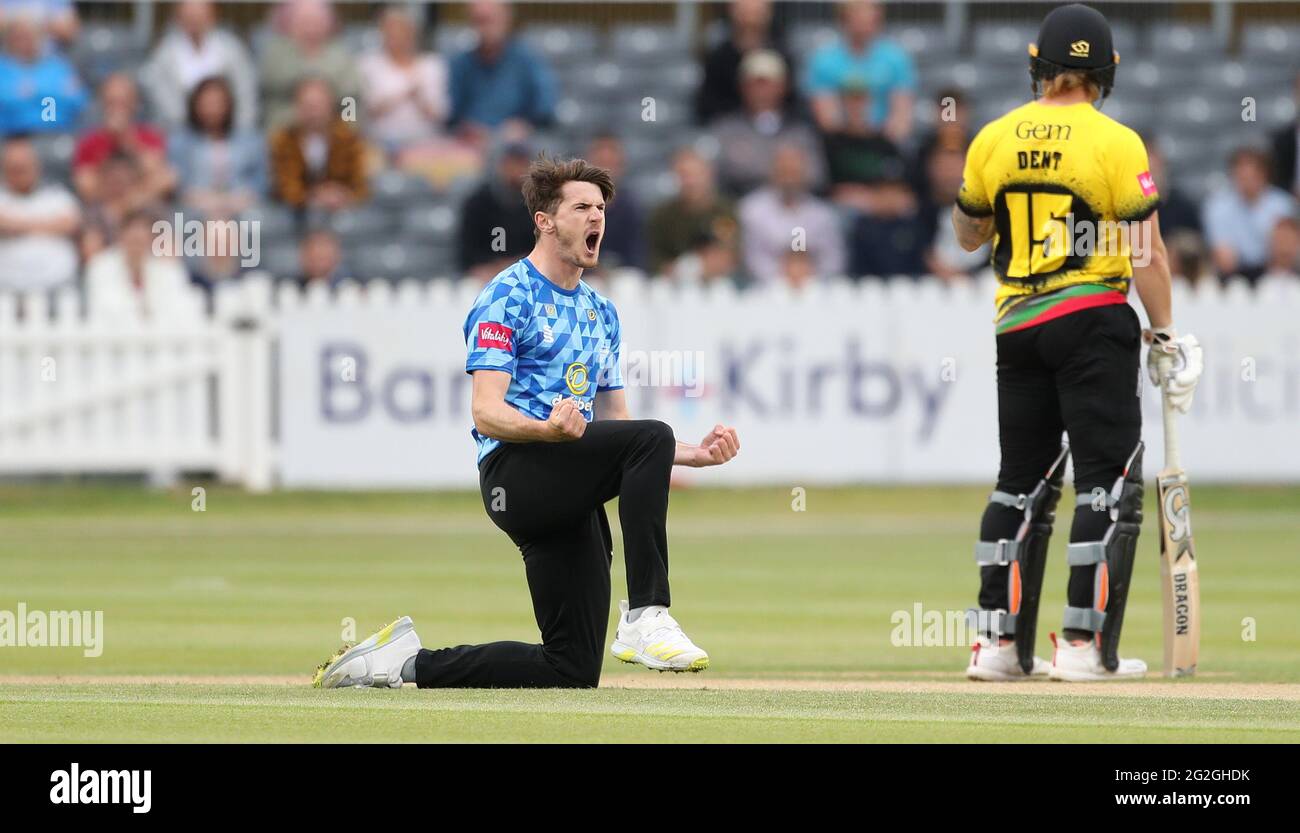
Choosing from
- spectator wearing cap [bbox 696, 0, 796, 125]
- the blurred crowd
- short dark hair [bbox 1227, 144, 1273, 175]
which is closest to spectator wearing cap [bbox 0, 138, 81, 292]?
the blurred crowd

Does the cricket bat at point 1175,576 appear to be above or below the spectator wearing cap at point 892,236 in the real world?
below

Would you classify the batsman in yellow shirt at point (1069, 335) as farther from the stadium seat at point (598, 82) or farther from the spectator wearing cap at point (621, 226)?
the stadium seat at point (598, 82)

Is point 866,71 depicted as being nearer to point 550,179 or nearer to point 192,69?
point 192,69

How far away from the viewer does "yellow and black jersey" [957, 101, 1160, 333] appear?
9227 millimetres

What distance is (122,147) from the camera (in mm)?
21797

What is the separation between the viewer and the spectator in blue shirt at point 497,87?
23.0m

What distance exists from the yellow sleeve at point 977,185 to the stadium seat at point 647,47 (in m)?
15.8

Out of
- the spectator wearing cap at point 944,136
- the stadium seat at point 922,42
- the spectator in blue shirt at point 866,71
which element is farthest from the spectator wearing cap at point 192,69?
Result: the stadium seat at point 922,42

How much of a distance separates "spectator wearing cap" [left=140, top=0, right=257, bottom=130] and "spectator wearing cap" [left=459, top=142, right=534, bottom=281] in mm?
2895

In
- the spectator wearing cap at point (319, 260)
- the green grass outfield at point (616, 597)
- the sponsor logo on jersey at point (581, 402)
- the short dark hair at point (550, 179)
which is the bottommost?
the green grass outfield at point (616, 597)

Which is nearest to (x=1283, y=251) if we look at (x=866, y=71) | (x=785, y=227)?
(x=866, y=71)

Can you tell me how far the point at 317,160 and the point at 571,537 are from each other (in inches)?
555

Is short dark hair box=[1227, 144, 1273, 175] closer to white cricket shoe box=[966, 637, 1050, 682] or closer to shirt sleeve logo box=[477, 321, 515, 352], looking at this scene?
white cricket shoe box=[966, 637, 1050, 682]
